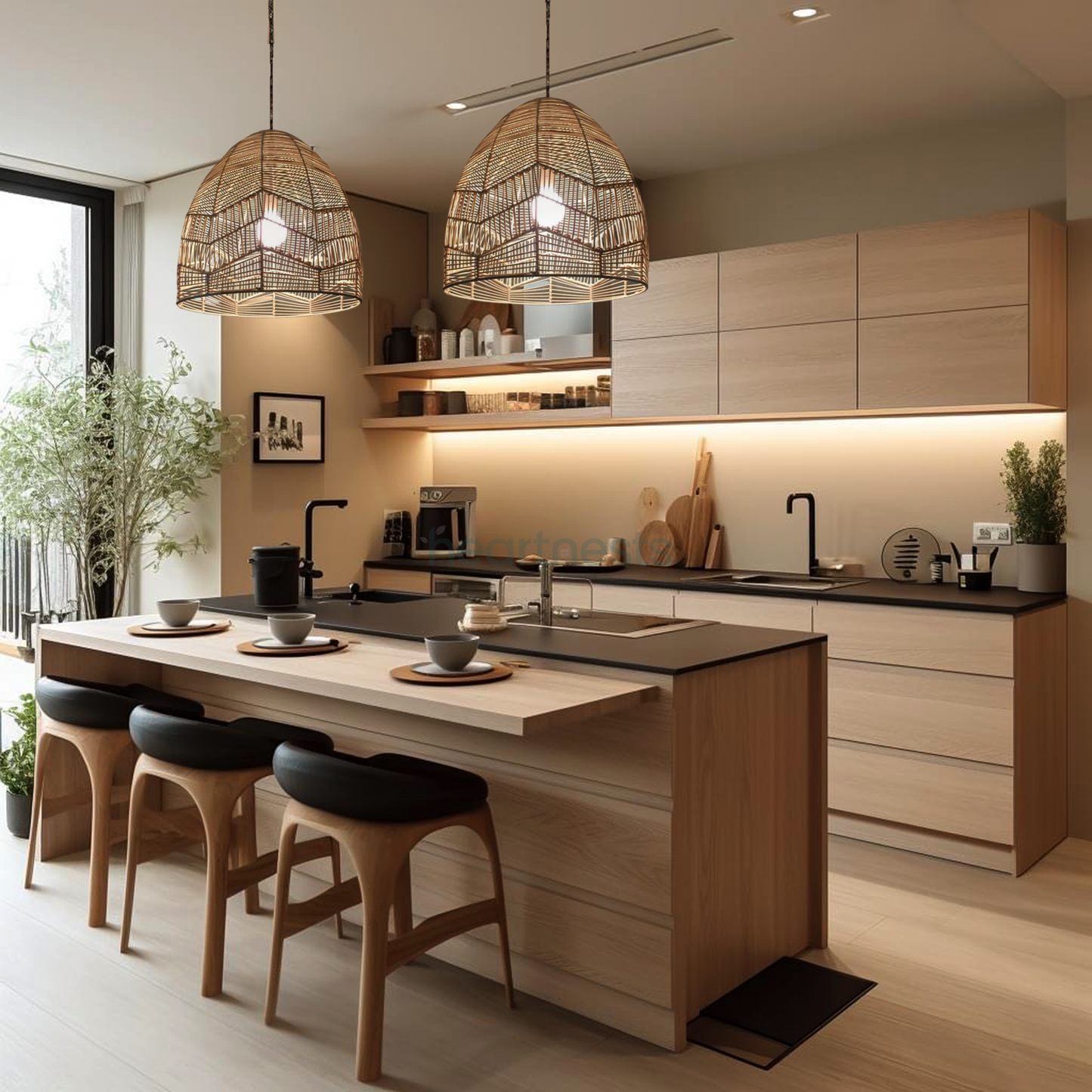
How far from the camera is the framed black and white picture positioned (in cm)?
529

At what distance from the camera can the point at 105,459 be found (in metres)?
4.97

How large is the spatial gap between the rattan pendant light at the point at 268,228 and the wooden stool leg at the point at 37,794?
1.49m

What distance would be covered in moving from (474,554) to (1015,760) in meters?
3.10

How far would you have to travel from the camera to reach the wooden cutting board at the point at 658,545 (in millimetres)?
5195

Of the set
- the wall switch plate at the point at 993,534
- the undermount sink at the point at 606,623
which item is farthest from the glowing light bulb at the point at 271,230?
the wall switch plate at the point at 993,534

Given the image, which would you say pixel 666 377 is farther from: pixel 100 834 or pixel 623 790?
pixel 100 834

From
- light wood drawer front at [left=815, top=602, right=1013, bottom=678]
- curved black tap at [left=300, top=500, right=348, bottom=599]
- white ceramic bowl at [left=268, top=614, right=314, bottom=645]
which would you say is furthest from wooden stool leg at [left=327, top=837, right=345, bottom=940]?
light wood drawer front at [left=815, top=602, right=1013, bottom=678]

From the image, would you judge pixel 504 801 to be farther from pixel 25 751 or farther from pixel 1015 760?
pixel 25 751

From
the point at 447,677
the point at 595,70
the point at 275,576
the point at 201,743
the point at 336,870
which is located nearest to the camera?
the point at 447,677

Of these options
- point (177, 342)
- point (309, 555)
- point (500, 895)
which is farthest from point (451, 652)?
point (177, 342)

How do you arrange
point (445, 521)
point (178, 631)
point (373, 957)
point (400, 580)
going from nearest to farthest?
1. point (373, 957)
2. point (178, 631)
3. point (400, 580)
4. point (445, 521)

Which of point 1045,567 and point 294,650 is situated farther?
point 1045,567

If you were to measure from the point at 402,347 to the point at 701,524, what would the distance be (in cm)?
181

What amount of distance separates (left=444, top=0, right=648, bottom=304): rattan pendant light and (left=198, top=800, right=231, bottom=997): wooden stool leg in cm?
151
